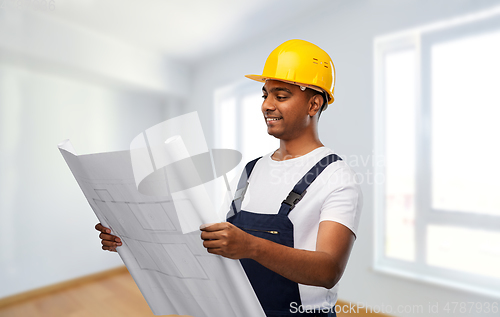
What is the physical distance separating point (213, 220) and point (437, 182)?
2011 mm

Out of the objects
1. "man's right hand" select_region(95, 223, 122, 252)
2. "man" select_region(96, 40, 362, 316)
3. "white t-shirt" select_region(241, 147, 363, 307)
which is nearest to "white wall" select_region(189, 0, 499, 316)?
"man" select_region(96, 40, 362, 316)

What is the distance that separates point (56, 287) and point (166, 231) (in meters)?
3.11

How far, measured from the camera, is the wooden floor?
95.3 inches

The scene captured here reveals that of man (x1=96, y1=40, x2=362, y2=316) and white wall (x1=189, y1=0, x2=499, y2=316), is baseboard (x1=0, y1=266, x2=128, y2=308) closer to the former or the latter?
white wall (x1=189, y1=0, x2=499, y2=316)

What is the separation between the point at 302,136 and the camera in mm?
898

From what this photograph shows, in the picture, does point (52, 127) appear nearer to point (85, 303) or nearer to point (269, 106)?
point (85, 303)

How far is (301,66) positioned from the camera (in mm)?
832

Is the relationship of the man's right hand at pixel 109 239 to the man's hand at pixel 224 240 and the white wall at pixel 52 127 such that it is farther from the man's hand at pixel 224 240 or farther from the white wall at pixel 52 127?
the white wall at pixel 52 127

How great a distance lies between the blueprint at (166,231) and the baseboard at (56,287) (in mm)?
2798

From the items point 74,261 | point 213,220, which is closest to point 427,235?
point 213,220

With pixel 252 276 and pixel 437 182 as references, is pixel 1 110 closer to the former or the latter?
pixel 252 276

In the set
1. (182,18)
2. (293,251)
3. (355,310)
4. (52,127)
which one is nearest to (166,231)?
(293,251)

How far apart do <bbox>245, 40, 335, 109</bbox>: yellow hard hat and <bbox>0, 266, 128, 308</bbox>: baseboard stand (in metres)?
3.18

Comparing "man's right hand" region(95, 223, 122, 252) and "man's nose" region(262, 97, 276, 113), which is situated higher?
"man's nose" region(262, 97, 276, 113)
